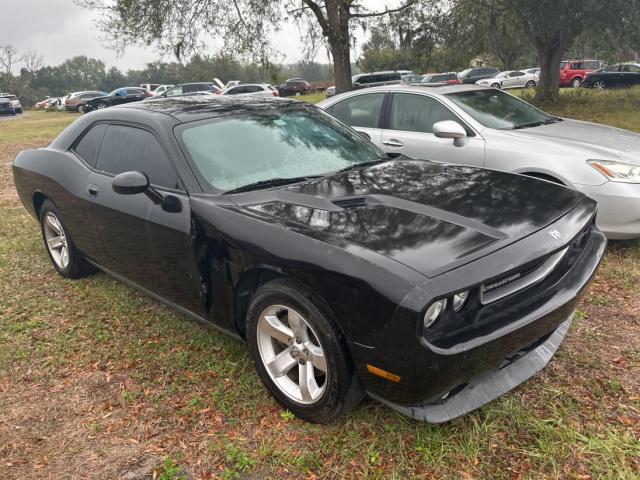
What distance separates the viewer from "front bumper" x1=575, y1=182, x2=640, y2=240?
13.6 feet

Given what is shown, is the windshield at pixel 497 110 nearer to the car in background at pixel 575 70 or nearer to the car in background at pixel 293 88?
the car in background at pixel 575 70

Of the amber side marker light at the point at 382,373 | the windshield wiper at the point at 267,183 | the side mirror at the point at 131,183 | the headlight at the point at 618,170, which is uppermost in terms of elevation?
the side mirror at the point at 131,183

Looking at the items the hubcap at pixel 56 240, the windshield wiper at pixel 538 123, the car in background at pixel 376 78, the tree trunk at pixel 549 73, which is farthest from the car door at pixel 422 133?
the car in background at pixel 376 78

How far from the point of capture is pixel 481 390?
239cm

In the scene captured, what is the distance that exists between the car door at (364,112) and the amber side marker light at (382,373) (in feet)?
13.0

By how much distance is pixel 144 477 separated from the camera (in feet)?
7.92

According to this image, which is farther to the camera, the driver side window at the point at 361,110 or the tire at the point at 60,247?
the driver side window at the point at 361,110

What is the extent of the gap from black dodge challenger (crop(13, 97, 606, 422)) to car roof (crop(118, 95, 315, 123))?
0.03 meters

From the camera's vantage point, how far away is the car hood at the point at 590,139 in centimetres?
444

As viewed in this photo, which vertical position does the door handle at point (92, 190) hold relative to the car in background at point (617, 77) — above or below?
above

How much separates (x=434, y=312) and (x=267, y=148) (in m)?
1.71

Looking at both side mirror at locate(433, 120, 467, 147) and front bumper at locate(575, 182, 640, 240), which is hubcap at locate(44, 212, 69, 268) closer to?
side mirror at locate(433, 120, 467, 147)

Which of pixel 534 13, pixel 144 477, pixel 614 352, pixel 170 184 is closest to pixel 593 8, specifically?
pixel 534 13

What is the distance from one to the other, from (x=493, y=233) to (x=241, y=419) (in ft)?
5.19
